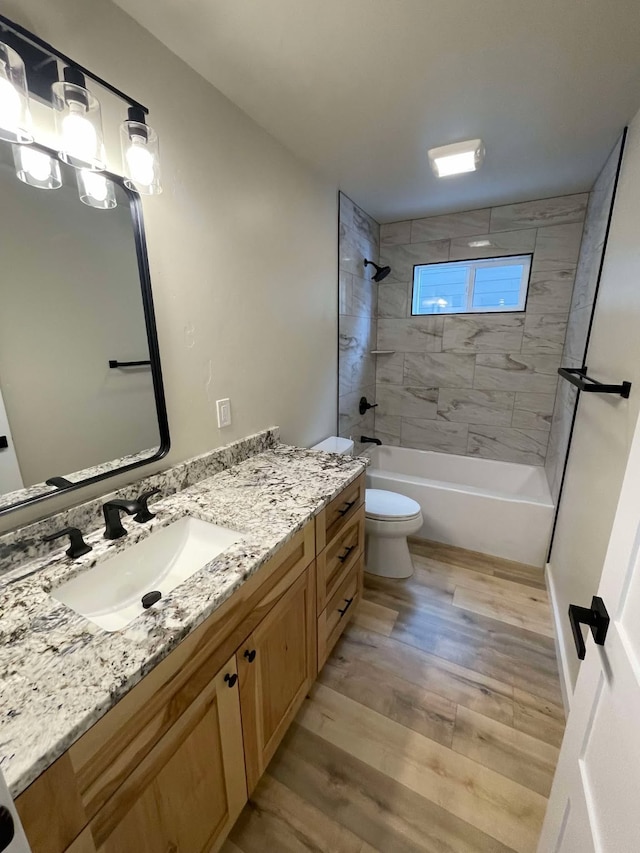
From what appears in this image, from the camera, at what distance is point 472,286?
9.32ft

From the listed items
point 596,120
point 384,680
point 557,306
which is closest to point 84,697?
point 384,680

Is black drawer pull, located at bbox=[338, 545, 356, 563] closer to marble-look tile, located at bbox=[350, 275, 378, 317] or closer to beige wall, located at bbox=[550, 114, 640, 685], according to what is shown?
beige wall, located at bbox=[550, 114, 640, 685]

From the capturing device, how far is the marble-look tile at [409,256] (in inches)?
111

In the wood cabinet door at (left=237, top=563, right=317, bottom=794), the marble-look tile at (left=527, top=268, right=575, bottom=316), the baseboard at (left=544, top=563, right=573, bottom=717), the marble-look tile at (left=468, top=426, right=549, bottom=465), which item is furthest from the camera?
the marble-look tile at (left=468, top=426, right=549, bottom=465)

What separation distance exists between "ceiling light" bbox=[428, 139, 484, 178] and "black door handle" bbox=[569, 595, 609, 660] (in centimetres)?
195

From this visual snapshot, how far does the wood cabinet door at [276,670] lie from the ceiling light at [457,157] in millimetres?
2007

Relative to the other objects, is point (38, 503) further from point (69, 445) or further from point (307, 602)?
point (307, 602)

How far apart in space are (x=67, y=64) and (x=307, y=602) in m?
1.72

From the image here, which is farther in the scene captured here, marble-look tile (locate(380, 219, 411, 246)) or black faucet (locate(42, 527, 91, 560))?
marble-look tile (locate(380, 219, 411, 246))

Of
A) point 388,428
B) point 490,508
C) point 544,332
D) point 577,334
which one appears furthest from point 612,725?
point 388,428

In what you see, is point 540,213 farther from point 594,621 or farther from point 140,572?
point 140,572

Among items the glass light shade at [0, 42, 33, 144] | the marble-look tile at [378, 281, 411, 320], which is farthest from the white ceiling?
the marble-look tile at [378, 281, 411, 320]

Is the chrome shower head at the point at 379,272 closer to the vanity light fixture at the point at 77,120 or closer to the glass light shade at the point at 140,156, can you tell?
the glass light shade at the point at 140,156

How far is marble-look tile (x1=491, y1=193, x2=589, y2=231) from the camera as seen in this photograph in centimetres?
238
